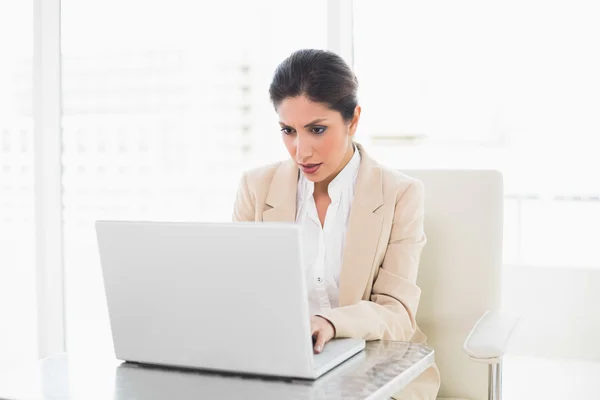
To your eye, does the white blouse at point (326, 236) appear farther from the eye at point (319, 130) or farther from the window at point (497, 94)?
the window at point (497, 94)

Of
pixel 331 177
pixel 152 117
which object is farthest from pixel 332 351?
pixel 152 117

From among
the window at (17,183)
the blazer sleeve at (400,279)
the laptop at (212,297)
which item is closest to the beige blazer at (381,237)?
the blazer sleeve at (400,279)

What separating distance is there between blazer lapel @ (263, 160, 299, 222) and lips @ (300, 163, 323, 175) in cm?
9

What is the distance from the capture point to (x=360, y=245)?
5.88 ft

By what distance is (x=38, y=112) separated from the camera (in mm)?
3463

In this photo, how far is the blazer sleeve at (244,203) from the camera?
198 centimetres

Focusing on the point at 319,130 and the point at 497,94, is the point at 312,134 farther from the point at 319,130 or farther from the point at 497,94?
the point at 497,94

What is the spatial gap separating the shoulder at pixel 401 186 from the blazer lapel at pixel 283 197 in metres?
0.23

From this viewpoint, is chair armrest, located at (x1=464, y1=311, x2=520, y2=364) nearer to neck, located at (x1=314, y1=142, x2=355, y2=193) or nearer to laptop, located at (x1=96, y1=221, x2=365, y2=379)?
laptop, located at (x1=96, y1=221, x2=365, y2=379)

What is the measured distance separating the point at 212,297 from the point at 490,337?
25.2 inches

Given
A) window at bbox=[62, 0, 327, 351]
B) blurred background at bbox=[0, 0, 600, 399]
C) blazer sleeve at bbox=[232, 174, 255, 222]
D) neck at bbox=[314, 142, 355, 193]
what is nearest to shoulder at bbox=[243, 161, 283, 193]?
blazer sleeve at bbox=[232, 174, 255, 222]

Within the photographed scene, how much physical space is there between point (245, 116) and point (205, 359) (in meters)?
2.41

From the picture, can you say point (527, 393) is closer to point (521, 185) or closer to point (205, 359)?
point (521, 185)

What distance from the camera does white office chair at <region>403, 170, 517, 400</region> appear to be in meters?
1.88
